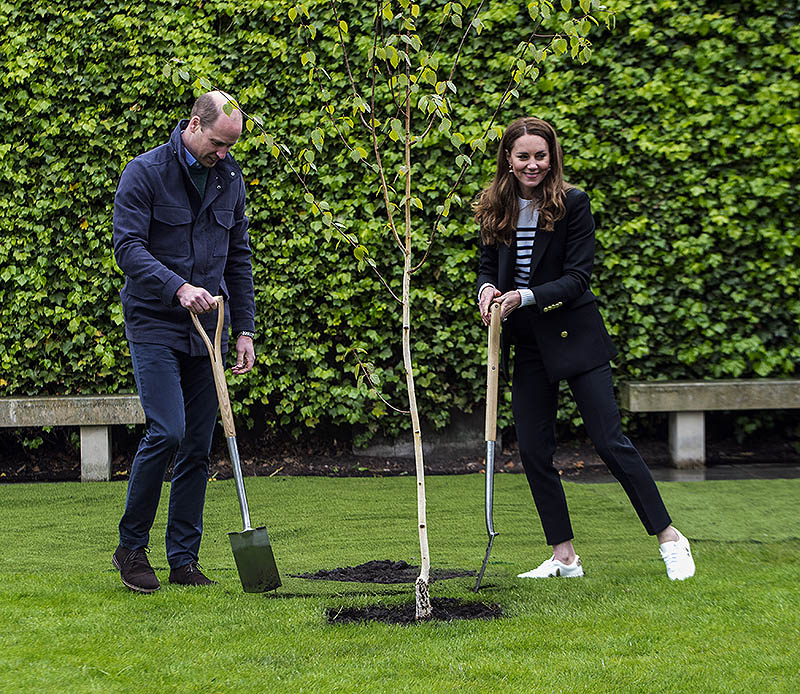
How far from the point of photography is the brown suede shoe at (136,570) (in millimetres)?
3676

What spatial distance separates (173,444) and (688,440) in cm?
409

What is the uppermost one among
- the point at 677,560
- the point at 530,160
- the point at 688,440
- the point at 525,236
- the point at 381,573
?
the point at 530,160

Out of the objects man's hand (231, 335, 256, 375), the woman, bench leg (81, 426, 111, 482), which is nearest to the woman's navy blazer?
the woman

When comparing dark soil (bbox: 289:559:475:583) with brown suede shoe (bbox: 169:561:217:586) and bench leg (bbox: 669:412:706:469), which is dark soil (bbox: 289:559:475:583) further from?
A: bench leg (bbox: 669:412:706:469)

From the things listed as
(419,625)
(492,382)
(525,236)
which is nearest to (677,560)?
(492,382)

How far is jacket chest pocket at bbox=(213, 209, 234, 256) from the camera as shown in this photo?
156 inches

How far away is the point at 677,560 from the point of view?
3840 mm

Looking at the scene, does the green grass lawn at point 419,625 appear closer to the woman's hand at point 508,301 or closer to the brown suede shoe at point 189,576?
the brown suede shoe at point 189,576

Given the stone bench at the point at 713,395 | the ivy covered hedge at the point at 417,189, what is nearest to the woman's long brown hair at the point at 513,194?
the ivy covered hedge at the point at 417,189

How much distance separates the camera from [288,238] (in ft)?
22.3

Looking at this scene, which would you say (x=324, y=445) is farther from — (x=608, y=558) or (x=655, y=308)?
(x=608, y=558)

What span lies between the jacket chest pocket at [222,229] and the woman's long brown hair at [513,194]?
1004mm

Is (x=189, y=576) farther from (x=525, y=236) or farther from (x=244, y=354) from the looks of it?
(x=525, y=236)

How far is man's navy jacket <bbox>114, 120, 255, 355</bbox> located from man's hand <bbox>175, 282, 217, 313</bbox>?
0.11 feet
